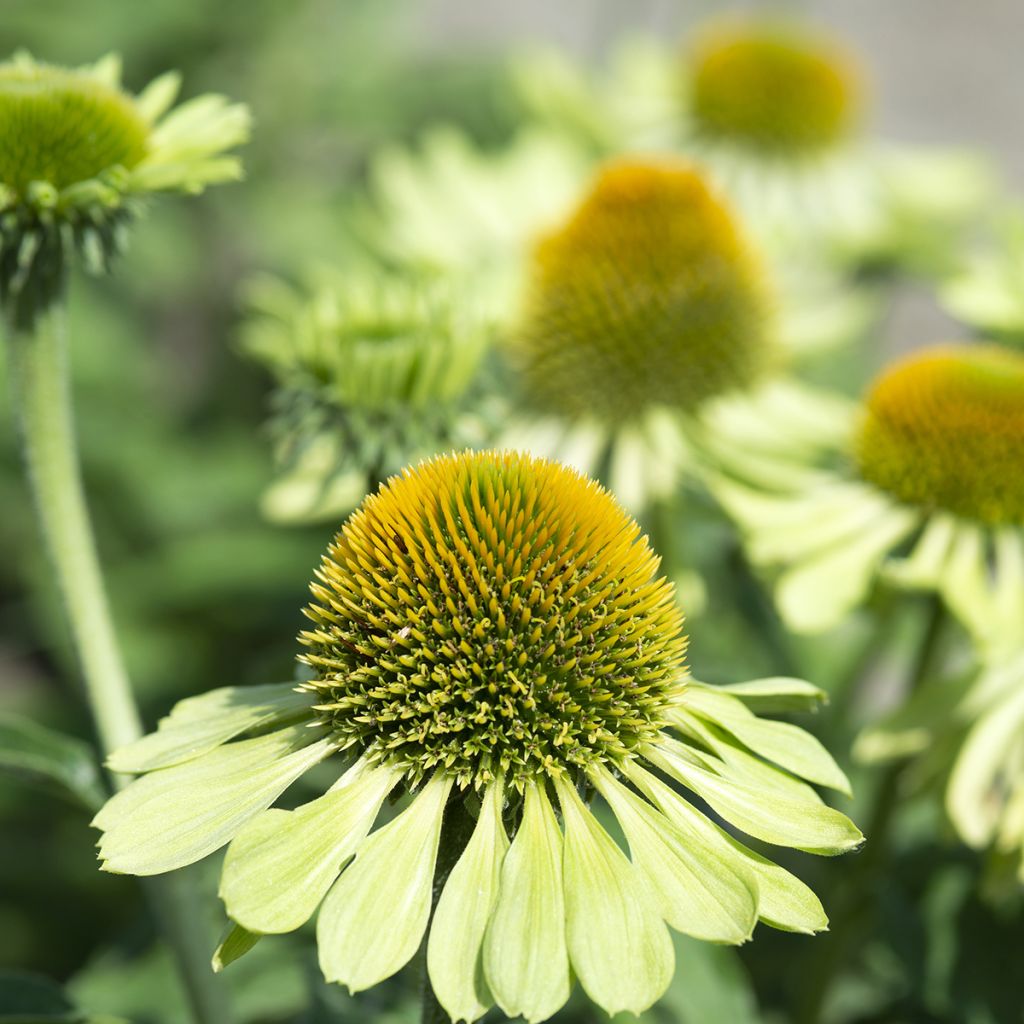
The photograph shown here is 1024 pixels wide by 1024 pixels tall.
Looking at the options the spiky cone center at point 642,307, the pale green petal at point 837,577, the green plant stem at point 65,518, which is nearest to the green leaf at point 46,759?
the green plant stem at point 65,518

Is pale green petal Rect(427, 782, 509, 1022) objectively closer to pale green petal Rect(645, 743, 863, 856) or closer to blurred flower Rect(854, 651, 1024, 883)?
pale green petal Rect(645, 743, 863, 856)

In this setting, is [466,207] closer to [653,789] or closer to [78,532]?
[78,532]

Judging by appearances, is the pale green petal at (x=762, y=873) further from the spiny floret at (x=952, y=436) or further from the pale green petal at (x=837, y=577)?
the spiny floret at (x=952, y=436)

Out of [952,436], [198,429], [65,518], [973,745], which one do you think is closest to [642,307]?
[952,436]

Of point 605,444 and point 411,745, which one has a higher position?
point 605,444

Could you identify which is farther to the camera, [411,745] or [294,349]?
[294,349]

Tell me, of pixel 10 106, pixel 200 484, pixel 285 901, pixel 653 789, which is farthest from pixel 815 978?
pixel 200 484
